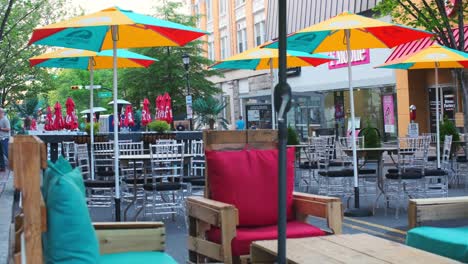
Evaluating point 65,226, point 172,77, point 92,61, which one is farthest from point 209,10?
point 65,226

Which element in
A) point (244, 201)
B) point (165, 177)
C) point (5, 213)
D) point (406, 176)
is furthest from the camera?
point (165, 177)

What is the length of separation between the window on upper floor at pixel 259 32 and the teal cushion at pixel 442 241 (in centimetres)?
3307

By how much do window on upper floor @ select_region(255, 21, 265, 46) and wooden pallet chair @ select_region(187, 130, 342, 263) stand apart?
32.3 metres

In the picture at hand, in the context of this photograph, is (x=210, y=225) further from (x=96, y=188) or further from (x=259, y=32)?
(x=259, y=32)

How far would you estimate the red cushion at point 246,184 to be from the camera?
5148 millimetres

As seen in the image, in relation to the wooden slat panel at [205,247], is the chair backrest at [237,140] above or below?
above

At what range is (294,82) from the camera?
33000 millimetres

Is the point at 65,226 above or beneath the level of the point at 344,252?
above

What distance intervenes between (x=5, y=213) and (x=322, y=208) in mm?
5951

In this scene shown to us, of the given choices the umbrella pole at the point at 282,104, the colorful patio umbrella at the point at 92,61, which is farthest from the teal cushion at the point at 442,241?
the colorful patio umbrella at the point at 92,61

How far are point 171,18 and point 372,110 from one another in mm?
14810

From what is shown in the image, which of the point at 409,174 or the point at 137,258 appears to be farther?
the point at 409,174

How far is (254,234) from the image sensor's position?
474 centimetres

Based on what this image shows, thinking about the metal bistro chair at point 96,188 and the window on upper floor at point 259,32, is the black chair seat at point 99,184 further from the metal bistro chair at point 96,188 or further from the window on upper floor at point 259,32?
the window on upper floor at point 259,32
